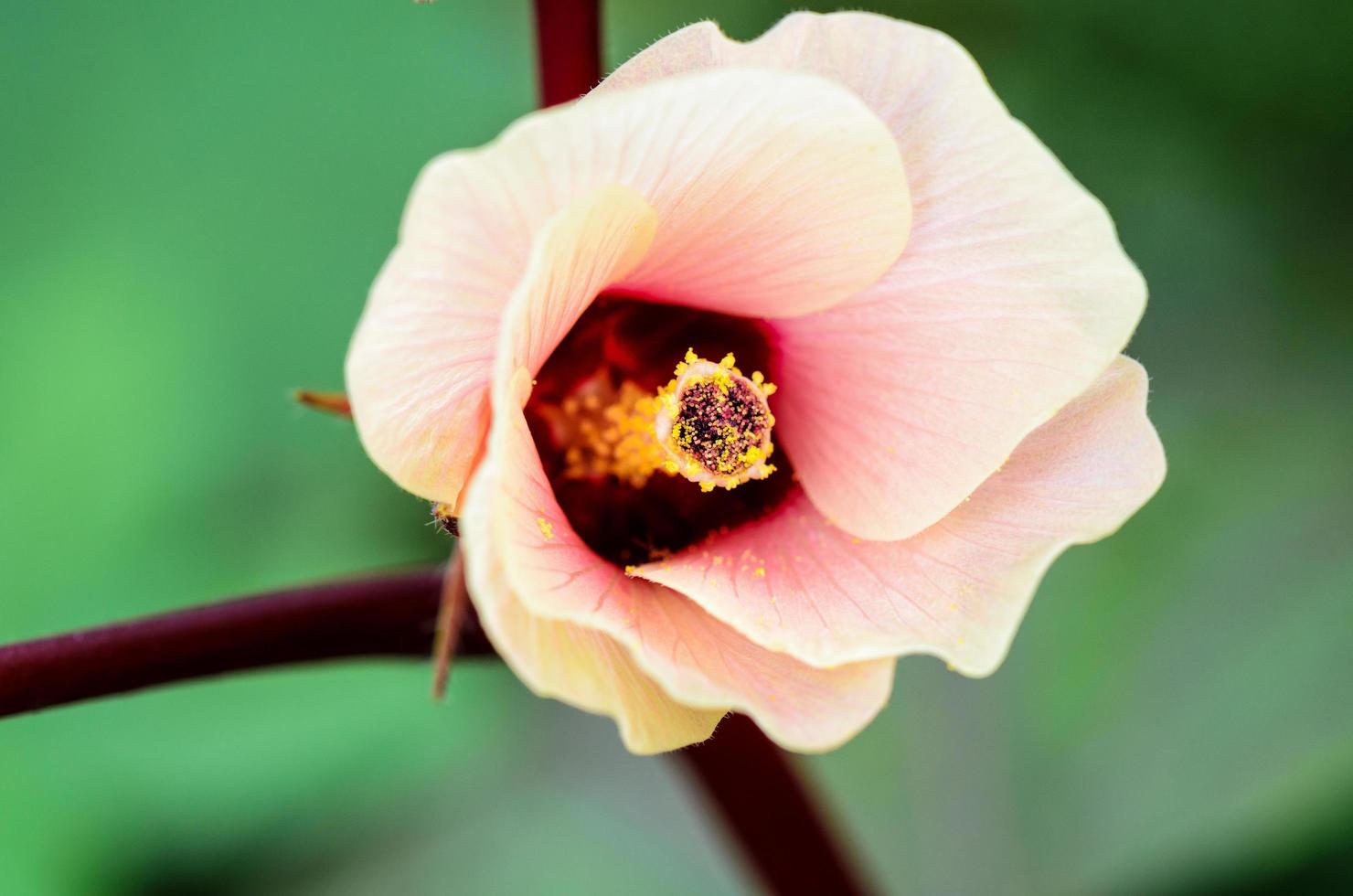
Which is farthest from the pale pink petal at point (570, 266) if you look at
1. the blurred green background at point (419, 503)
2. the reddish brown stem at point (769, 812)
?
the blurred green background at point (419, 503)

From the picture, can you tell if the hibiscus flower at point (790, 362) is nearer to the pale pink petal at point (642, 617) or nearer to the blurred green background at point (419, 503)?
the pale pink petal at point (642, 617)

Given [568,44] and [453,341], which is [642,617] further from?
[568,44]

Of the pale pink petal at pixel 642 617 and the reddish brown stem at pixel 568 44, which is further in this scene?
the reddish brown stem at pixel 568 44

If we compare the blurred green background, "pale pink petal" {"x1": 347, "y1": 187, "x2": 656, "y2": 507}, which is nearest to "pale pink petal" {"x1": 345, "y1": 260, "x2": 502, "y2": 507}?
"pale pink petal" {"x1": 347, "y1": 187, "x2": 656, "y2": 507}

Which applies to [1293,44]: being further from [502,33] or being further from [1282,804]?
[502,33]

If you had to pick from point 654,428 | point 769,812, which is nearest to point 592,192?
point 654,428

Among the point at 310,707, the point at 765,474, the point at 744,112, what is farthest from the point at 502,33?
the point at 744,112
